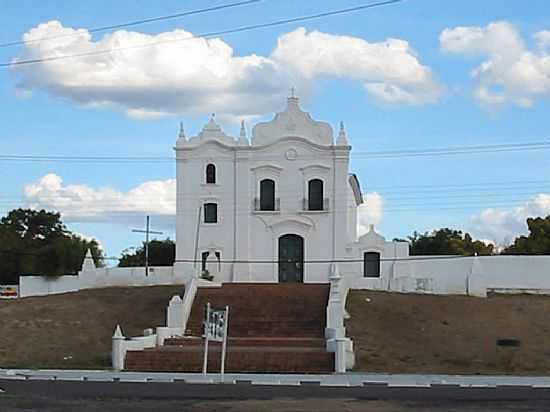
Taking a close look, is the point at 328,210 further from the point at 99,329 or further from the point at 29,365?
the point at 29,365

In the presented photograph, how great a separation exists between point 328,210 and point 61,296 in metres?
14.3

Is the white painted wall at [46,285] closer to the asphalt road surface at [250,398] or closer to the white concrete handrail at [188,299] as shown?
the white concrete handrail at [188,299]

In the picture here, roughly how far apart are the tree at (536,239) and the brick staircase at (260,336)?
29268 millimetres

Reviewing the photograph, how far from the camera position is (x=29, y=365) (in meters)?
36.0

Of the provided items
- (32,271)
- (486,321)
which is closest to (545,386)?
(486,321)

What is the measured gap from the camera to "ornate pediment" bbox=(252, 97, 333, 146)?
5562 cm

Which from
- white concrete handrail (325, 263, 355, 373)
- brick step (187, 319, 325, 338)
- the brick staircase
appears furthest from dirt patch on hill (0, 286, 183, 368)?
white concrete handrail (325, 263, 355, 373)

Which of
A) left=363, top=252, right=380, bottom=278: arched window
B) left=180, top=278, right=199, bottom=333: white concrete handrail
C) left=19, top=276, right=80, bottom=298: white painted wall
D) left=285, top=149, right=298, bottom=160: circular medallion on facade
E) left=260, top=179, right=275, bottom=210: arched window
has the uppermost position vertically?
left=285, top=149, right=298, bottom=160: circular medallion on facade

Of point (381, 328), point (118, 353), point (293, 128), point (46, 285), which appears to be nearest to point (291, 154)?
point (293, 128)

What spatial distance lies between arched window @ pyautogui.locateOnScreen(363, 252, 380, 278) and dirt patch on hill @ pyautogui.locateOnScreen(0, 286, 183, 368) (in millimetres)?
10425

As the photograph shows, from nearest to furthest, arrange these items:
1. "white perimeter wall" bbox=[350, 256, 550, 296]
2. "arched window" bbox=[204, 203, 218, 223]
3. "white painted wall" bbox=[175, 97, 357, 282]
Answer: "white perimeter wall" bbox=[350, 256, 550, 296] < "white painted wall" bbox=[175, 97, 357, 282] < "arched window" bbox=[204, 203, 218, 223]

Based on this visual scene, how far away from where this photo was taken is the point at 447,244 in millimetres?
86438

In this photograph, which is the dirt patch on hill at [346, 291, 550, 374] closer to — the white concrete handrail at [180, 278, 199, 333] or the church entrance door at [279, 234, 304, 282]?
the white concrete handrail at [180, 278, 199, 333]

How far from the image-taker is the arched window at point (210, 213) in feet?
183
